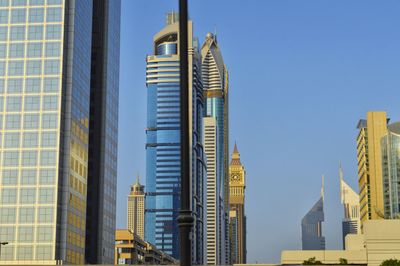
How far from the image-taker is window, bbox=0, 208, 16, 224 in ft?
461

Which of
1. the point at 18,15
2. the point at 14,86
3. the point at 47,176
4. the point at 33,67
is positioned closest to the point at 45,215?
the point at 47,176

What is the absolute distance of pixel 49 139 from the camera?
474ft

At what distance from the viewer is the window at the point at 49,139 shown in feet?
472

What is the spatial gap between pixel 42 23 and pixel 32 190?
32608mm

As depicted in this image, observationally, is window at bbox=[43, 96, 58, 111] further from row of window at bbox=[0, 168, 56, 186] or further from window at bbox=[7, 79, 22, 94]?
row of window at bbox=[0, 168, 56, 186]

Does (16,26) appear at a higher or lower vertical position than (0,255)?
higher

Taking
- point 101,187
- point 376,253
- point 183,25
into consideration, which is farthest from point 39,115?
point 183,25

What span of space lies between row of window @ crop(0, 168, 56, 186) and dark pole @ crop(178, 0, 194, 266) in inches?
5090

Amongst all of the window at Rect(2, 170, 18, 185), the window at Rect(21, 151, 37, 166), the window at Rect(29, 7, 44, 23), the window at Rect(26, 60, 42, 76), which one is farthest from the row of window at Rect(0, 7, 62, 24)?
the window at Rect(2, 170, 18, 185)

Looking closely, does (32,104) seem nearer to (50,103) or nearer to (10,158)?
(50,103)

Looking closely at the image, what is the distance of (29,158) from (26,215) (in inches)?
430

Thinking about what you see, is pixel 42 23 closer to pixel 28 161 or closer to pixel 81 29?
pixel 81 29

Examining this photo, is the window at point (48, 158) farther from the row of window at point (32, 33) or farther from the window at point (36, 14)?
the window at point (36, 14)

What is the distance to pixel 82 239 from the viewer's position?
153 m
